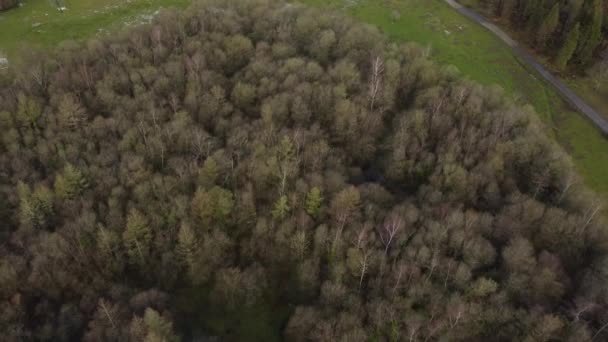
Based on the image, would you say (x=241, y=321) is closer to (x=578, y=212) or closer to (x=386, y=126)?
(x=386, y=126)

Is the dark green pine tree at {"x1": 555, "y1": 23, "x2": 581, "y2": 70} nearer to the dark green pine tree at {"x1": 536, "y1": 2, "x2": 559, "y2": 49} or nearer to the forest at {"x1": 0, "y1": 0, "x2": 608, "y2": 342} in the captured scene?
the dark green pine tree at {"x1": 536, "y1": 2, "x2": 559, "y2": 49}

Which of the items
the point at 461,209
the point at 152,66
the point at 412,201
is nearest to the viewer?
the point at 461,209

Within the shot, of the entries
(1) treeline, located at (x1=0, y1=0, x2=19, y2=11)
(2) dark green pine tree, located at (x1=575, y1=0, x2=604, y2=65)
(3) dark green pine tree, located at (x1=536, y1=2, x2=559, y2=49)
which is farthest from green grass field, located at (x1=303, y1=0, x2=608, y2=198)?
(1) treeline, located at (x1=0, y1=0, x2=19, y2=11)

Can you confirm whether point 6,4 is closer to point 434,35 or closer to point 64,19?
point 64,19

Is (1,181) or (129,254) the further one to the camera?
(1,181)

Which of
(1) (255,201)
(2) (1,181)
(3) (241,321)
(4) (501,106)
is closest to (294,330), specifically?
(3) (241,321)

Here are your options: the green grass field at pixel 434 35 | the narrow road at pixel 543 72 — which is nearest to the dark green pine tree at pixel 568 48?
the narrow road at pixel 543 72
